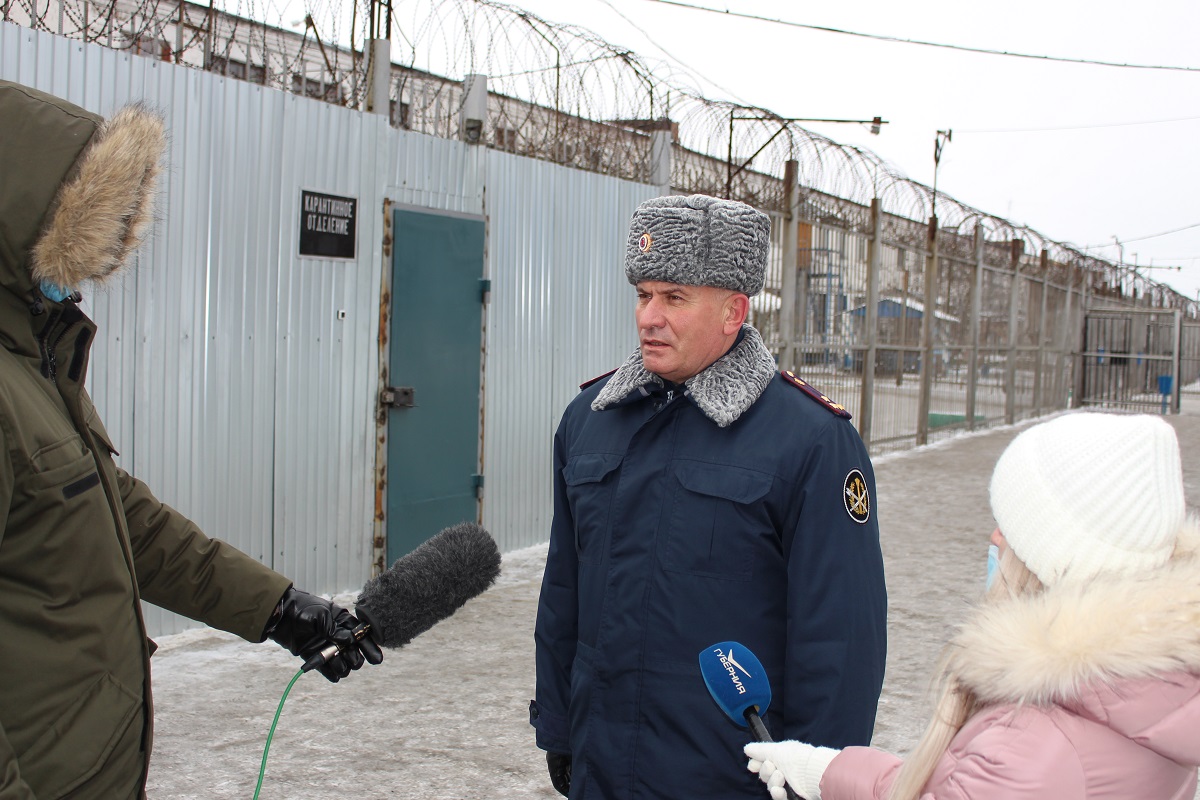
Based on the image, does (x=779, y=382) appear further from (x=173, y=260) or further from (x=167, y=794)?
(x=173, y=260)

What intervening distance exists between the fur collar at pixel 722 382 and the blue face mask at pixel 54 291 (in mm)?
1137

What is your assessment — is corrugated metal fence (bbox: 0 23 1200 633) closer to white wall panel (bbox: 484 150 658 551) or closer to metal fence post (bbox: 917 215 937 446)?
white wall panel (bbox: 484 150 658 551)

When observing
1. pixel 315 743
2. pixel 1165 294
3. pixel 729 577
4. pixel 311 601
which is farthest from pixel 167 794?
pixel 1165 294

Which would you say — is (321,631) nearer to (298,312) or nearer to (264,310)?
(264,310)

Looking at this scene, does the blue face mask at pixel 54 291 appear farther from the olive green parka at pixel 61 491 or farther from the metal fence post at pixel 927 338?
the metal fence post at pixel 927 338

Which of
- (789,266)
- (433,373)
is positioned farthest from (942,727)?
(789,266)

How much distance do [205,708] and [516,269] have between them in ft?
11.9

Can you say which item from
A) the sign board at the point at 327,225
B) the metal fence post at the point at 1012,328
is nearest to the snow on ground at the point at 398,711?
the sign board at the point at 327,225

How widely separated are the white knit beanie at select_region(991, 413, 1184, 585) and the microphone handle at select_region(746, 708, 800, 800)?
561 mm

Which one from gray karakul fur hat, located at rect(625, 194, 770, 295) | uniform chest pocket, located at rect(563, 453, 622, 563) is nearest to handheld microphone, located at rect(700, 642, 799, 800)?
uniform chest pocket, located at rect(563, 453, 622, 563)

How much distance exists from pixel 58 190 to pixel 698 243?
1306 mm

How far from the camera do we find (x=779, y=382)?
2.33m

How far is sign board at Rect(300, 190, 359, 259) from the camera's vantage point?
552 cm

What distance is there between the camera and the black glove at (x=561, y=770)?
2463 mm
